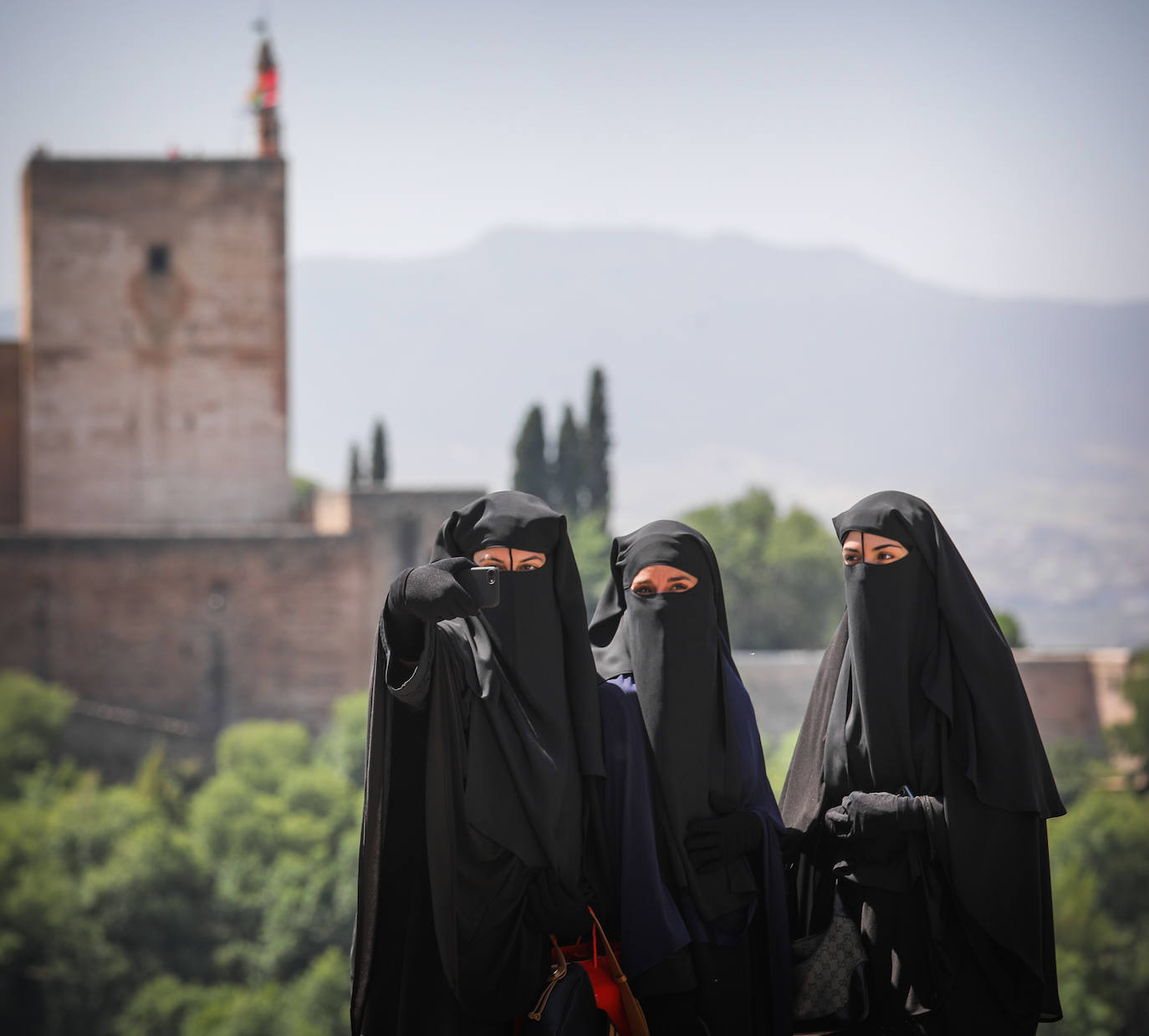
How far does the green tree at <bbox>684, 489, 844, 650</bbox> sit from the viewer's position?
37.4 meters

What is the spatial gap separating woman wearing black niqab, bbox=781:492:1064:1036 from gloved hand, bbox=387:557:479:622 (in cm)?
96

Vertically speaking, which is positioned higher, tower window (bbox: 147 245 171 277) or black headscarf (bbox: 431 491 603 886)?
tower window (bbox: 147 245 171 277)

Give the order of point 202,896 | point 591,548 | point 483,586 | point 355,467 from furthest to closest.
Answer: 1. point 591,548
2. point 355,467
3. point 202,896
4. point 483,586

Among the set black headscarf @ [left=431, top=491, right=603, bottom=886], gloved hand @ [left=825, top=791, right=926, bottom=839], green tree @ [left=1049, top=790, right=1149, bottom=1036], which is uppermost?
black headscarf @ [left=431, top=491, right=603, bottom=886]

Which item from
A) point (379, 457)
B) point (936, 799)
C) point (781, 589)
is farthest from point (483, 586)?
point (781, 589)

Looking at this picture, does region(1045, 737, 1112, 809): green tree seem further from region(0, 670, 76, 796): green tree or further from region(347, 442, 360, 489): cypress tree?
region(0, 670, 76, 796): green tree

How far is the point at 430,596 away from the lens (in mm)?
3363

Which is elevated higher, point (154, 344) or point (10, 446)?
point (154, 344)

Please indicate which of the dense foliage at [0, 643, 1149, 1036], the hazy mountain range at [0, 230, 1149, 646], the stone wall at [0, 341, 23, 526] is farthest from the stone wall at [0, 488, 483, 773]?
the hazy mountain range at [0, 230, 1149, 646]

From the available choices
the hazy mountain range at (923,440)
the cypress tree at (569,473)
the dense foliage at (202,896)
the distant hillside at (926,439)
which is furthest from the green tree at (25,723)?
the distant hillside at (926,439)

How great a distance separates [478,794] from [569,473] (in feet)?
104

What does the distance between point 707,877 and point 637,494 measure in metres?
142

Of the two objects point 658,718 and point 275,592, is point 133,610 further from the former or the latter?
point 658,718

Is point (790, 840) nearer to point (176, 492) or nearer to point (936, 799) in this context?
point (936, 799)
